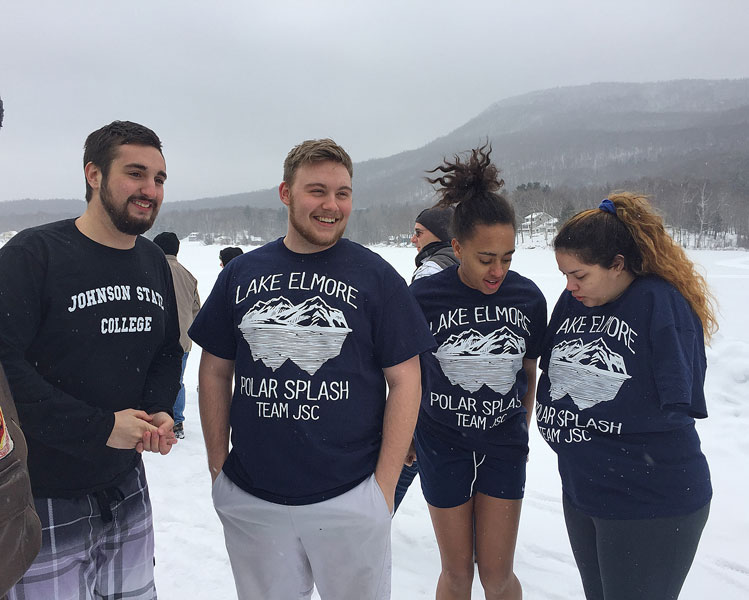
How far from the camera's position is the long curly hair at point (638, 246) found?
1.87m

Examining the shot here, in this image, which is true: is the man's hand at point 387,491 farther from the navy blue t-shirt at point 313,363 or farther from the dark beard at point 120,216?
the dark beard at point 120,216

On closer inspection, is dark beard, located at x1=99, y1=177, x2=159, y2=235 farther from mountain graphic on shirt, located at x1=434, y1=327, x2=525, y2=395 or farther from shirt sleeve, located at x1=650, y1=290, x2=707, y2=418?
shirt sleeve, located at x1=650, y1=290, x2=707, y2=418

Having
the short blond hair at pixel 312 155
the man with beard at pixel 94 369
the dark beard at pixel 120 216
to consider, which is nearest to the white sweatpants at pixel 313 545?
the man with beard at pixel 94 369

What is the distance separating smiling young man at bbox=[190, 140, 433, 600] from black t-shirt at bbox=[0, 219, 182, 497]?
1.02 feet

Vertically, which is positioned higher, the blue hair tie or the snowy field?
the blue hair tie

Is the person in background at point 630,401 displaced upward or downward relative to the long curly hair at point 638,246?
downward

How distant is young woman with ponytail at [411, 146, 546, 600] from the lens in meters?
2.13

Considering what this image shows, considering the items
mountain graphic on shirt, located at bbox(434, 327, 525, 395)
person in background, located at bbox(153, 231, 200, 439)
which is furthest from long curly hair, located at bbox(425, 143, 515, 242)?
person in background, located at bbox(153, 231, 200, 439)

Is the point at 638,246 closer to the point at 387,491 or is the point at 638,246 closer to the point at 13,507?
the point at 387,491

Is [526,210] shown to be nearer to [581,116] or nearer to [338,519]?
[338,519]

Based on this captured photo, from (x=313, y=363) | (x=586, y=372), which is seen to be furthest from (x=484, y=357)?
(x=313, y=363)

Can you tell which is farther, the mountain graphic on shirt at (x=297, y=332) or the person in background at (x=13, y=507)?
the mountain graphic on shirt at (x=297, y=332)

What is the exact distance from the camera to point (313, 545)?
168cm

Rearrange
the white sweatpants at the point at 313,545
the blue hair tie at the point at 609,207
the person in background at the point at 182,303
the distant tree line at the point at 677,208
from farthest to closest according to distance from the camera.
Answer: the distant tree line at the point at 677,208 → the person in background at the point at 182,303 → the blue hair tie at the point at 609,207 → the white sweatpants at the point at 313,545
